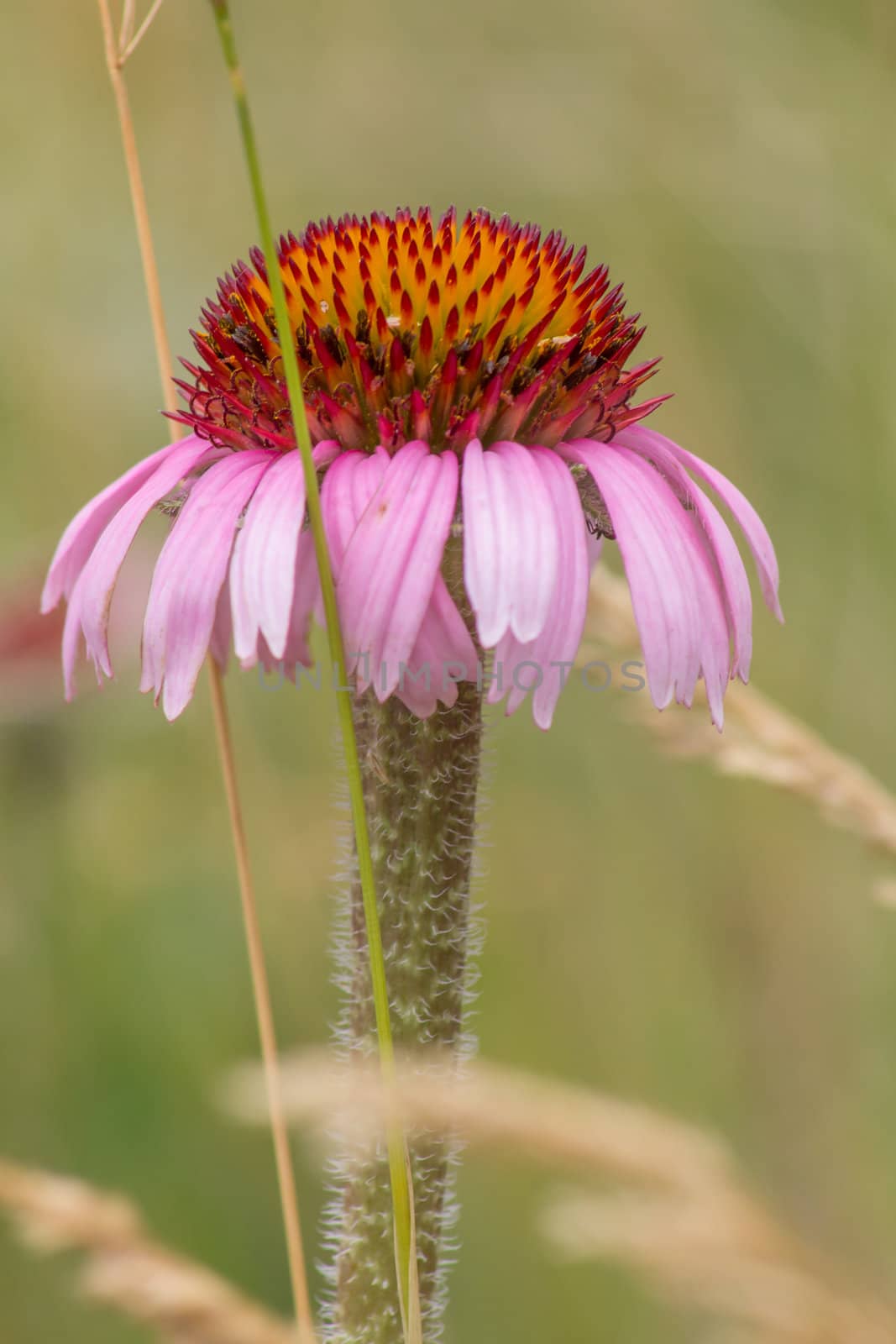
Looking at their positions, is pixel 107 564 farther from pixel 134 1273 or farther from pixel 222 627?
pixel 134 1273

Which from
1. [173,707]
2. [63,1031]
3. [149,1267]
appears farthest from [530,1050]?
[173,707]

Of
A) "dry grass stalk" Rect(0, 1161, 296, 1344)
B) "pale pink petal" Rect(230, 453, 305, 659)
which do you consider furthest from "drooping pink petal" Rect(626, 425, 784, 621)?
"dry grass stalk" Rect(0, 1161, 296, 1344)

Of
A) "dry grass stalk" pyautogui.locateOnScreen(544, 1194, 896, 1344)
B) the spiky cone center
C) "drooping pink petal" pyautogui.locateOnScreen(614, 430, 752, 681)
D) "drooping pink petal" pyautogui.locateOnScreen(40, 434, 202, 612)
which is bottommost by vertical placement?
"dry grass stalk" pyautogui.locateOnScreen(544, 1194, 896, 1344)

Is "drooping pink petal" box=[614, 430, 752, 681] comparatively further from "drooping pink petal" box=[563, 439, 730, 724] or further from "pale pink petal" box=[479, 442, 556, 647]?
"pale pink petal" box=[479, 442, 556, 647]

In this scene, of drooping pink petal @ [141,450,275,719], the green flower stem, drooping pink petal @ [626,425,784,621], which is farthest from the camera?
drooping pink petal @ [626,425,784,621]

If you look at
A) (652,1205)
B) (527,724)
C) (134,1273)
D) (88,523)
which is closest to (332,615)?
(88,523)

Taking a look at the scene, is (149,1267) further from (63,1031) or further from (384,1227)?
(63,1031)
